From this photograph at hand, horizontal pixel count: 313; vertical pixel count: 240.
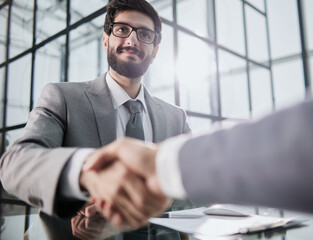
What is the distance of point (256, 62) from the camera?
440 centimetres

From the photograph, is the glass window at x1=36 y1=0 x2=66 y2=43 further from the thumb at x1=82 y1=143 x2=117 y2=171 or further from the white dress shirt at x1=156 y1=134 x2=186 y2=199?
the white dress shirt at x1=156 y1=134 x2=186 y2=199

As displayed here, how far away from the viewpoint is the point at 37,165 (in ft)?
1.87

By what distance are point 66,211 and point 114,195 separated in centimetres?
16

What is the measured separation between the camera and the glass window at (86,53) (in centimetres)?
252

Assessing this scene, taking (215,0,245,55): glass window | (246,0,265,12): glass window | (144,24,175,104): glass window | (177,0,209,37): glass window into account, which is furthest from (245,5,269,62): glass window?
(144,24,175,104): glass window

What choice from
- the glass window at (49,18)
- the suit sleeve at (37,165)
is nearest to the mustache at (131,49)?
the suit sleeve at (37,165)

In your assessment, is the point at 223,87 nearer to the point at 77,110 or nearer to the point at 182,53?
the point at 182,53

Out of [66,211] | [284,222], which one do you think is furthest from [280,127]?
[284,222]

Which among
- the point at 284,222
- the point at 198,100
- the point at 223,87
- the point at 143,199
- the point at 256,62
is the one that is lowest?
the point at 284,222

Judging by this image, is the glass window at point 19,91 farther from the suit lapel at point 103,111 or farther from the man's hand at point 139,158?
the man's hand at point 139,158

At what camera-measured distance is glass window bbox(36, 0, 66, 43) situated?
289 cm

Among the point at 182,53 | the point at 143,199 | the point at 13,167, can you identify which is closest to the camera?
the point at 143,199

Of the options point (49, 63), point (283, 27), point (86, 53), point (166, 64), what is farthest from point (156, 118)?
point (283, 27)

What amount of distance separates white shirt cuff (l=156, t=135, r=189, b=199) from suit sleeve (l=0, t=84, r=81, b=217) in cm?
23
